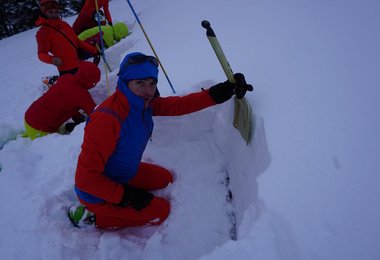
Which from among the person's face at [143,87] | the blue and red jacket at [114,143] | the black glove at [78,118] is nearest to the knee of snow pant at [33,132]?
the black glove at [78,118]

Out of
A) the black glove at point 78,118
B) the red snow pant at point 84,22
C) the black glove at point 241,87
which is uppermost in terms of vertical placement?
the red snow pant at point 84,22

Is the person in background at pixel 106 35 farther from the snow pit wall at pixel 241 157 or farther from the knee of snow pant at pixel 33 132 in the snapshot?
the snow pit wall at pixel 241 157

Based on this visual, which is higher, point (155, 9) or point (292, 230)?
point (155, 9)

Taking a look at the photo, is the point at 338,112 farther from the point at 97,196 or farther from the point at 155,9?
the point at 155,9

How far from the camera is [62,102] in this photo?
3.79m

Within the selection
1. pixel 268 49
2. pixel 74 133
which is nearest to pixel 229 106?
pixel 268 49

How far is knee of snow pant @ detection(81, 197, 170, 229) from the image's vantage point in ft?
8.58

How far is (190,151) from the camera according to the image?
3523 mm

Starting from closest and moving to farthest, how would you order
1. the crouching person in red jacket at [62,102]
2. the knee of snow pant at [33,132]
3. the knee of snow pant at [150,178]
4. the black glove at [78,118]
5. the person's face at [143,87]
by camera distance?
the person's face at [143,87]
the knee of snow pant at [150,178]
the crouching person in red jacket at [62,102]
the knee of snow pant at [33,132]
the black glove at [78,118]

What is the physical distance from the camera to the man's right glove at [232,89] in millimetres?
2516

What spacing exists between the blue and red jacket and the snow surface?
53 centimetres

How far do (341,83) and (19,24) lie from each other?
21988mm

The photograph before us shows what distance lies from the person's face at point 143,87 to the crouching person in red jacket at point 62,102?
165 cm

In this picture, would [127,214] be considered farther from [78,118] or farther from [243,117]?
[78,118]
